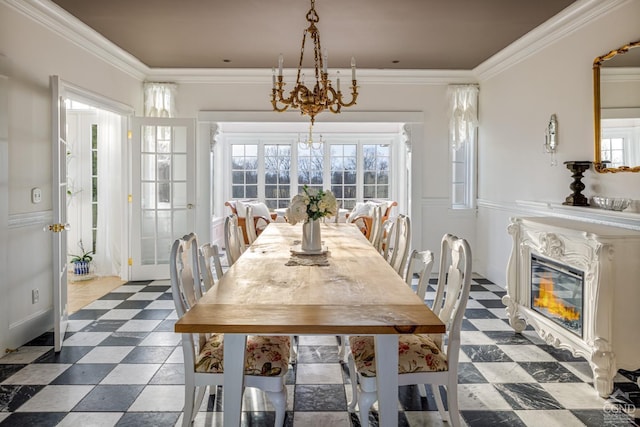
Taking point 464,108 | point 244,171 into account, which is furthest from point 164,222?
point 464,108

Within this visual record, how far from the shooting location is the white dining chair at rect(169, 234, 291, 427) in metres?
1.83

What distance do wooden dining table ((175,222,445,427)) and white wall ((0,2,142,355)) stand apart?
202 cm

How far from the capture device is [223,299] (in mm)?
1771

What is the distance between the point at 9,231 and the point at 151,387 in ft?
5.49

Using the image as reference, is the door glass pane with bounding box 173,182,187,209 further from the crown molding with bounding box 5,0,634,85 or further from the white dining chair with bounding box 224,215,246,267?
the white dining chair with bounding box 224,215,246,267

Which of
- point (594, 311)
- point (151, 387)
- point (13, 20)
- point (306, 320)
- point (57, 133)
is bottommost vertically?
point (151, 387)

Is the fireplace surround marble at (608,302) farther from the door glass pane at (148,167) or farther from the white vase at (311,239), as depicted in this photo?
the door glass pane at (148,167)

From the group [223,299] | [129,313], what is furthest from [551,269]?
[129,313]

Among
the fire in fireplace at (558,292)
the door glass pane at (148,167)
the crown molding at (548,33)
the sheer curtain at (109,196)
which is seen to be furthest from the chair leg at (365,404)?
the sheer curtain at (109,196)

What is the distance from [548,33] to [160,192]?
452 centimetres

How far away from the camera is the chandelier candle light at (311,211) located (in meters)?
2.82

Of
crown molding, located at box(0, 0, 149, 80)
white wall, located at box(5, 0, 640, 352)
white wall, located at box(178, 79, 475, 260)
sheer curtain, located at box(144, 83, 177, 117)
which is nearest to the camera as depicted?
white wall, located at box(5, 0, 640, 352)

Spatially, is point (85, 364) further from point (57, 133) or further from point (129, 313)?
point (57, 133)

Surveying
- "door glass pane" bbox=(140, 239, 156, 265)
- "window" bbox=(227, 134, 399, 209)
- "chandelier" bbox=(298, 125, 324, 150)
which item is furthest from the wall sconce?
Result: "chandelier" bbox=(298, 125, 324, 150)
